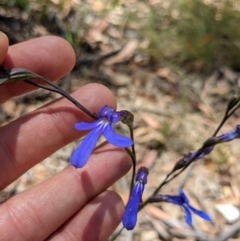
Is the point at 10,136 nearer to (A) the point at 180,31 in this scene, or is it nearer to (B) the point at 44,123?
(B) the point at 44,123

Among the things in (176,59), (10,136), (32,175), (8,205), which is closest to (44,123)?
(10,136)

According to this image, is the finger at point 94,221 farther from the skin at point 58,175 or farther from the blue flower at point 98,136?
the blue flower at point 98,136

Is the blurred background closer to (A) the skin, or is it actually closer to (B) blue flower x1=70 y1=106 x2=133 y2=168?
(A) the skin

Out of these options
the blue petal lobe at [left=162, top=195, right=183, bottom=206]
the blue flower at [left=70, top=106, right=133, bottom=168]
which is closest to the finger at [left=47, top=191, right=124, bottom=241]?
the blue petal lobe at [left=162, top=195, right=183, bottom=206]

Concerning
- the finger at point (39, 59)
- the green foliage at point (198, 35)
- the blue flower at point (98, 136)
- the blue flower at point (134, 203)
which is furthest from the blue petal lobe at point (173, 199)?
the green foliage at point (198, 35)

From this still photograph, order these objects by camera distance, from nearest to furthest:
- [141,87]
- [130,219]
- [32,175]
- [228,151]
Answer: [130,219] < [32,175] < [228,151] < [141,87]

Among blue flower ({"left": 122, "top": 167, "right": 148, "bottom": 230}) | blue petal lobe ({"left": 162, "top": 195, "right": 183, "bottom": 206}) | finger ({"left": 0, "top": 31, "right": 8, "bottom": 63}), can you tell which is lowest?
blue petal lobe ({"left": 162, "top": 195, "right": 183, "bottom": 206})

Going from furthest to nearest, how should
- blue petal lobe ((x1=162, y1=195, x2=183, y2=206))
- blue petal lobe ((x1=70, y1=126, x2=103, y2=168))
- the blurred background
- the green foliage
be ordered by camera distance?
the green foliage, the blurred background, blue petal lobe ((x1=162, y1=195, x2=183, y2=206)), blue petal lobe ((x1=70, y1=126, x2=103, y2=168))
